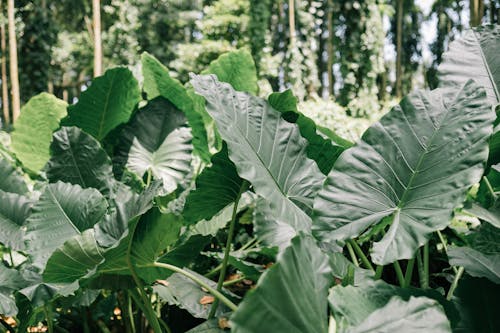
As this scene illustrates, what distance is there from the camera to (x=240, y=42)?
9383 millimetres

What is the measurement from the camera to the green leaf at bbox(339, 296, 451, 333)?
0.47 metres

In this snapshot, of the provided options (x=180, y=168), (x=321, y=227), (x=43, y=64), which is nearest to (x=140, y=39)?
(x=43, y=64)

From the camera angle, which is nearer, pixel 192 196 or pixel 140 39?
pixel 192 196

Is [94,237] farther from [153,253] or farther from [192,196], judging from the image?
[192,196]

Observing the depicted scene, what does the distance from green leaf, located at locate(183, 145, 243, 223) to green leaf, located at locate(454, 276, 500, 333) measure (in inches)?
16.8

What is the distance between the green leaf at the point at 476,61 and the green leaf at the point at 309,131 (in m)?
0.25

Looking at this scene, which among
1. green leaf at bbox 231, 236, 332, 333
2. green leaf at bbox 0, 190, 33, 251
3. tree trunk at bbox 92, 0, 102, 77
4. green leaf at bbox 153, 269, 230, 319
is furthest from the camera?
tree trunk at bbox 92, 0, 102, 77

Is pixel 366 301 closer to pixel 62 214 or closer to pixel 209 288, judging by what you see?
pixel 209 288

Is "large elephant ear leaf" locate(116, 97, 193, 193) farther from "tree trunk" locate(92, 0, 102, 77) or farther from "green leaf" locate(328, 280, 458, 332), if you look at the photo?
"tree trunk" locate(92, 0, 102, 77)

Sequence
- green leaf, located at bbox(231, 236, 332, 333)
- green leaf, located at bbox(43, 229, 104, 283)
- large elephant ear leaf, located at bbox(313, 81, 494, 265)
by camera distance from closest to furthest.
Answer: green leaf, located at bbox(231, 236, 332, 333)
large elephant ear leaf, located at bbox(313, 81, 494, 265)
green leaf, located at bbox(43, 229, 104, 283)

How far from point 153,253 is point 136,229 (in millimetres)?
57

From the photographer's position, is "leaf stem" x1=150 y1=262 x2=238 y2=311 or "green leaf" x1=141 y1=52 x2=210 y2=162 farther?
"green leaf" x1=141 y1=52 x2=210 y2=162

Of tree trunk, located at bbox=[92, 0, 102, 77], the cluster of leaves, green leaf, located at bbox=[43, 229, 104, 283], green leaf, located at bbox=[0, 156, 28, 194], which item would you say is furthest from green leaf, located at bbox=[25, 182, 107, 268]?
tree trunk, located at bbox=[92, 0, 102, 77]

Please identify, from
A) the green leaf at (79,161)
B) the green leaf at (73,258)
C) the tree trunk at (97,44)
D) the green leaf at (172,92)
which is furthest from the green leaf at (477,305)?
the tree trunk at (97,44)
